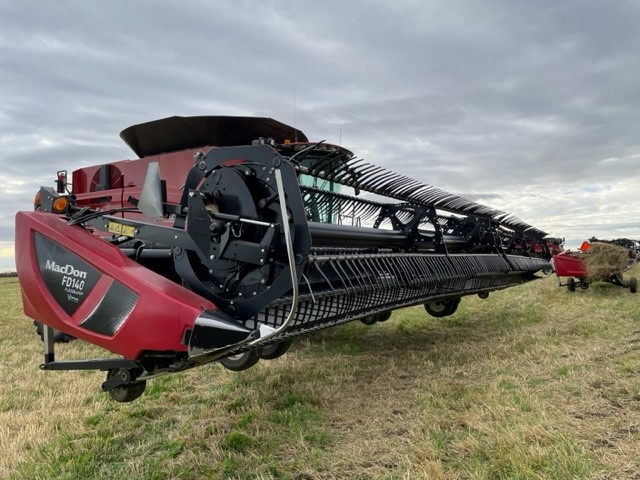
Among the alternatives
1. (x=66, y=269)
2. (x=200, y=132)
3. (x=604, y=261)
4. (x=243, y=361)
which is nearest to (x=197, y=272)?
(x=66, y=269)

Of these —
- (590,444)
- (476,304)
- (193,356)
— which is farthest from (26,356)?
(476,304)

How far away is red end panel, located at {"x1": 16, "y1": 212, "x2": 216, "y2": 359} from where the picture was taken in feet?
7.70

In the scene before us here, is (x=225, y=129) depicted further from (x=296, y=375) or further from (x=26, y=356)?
(x=26, y=356)

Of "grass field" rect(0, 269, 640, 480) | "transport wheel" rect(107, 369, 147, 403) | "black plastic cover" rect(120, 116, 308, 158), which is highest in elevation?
"black plastic cover" rect(120, 116, 308, 158)

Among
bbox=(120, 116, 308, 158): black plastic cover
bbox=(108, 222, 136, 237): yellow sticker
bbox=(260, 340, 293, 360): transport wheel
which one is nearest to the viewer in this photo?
bbox=(108, 222, 136, 237): yellow sticker

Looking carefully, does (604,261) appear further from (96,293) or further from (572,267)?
(96,293)

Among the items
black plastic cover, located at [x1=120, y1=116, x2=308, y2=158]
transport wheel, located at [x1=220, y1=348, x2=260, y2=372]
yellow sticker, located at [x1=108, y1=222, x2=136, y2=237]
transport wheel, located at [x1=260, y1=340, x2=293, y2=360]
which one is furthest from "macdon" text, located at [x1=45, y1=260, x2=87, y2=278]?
black plastic cover, located at [x1=120, y1=116, x2=308, y2=158]

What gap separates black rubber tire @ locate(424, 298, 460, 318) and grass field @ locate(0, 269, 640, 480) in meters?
1.42

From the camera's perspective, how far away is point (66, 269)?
107 inches

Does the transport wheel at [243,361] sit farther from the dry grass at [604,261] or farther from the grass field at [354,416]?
the dry grass at [604,261]

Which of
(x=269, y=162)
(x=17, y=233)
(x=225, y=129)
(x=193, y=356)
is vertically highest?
(x=225, y=129)

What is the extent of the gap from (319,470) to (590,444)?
1.32 meters

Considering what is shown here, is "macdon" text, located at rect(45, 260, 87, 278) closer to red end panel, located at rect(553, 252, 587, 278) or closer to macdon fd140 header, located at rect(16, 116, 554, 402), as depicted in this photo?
macdon fd140 header, located at rect(16, 116, 554, 402)

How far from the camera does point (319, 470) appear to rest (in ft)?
Result: 8.03
